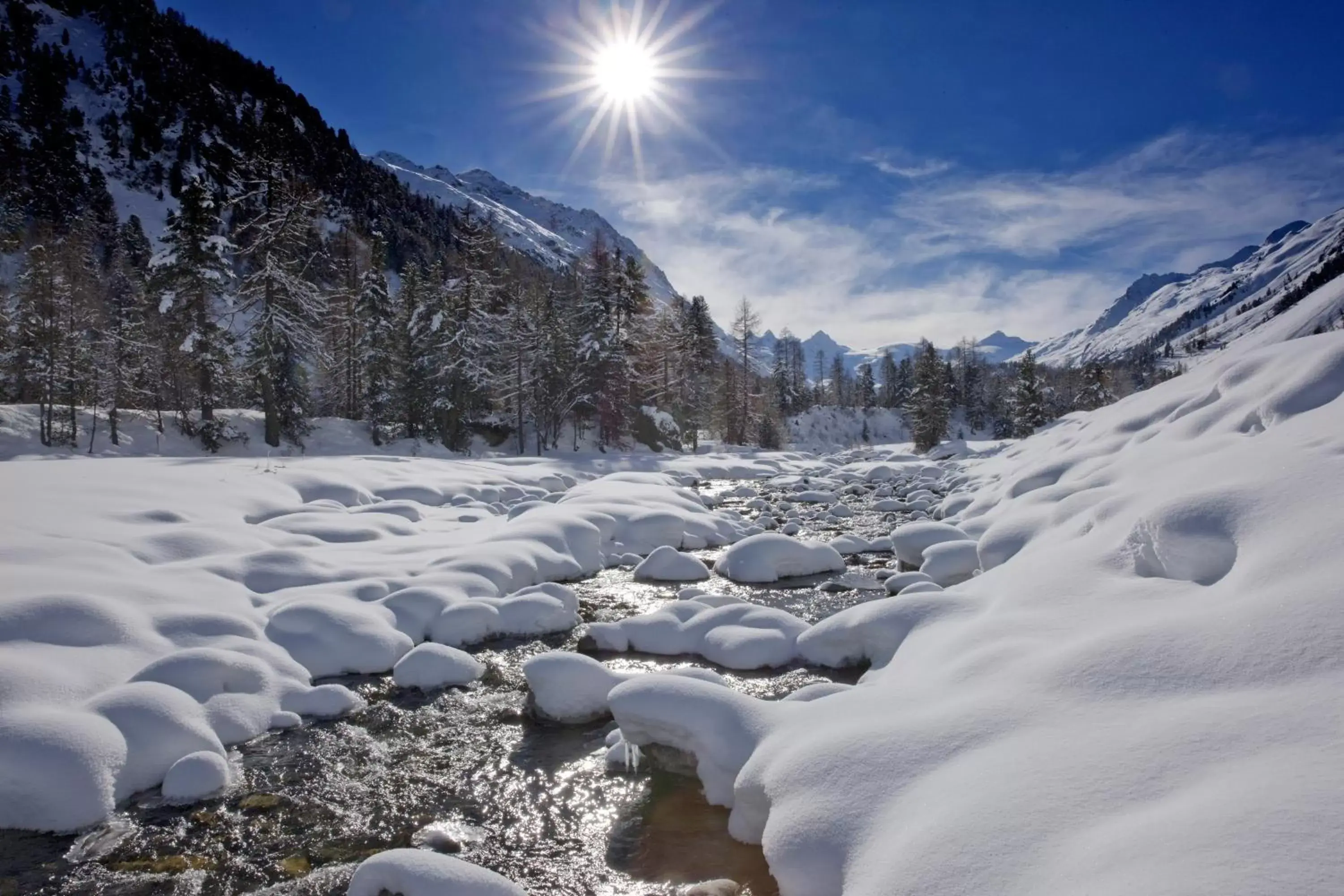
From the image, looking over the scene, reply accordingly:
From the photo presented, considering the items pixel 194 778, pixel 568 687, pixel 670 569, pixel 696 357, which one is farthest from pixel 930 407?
pixel 194 778

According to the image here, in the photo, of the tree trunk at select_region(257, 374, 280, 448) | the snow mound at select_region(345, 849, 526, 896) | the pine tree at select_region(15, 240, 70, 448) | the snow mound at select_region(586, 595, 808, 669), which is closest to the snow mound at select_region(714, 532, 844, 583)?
the snow mound at select_region(586, 595, 808, 669)

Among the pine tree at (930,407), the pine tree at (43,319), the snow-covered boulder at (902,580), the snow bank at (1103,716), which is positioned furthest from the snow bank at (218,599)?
the pine tree at (930,407)

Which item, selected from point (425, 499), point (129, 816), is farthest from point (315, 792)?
point (425, 499)

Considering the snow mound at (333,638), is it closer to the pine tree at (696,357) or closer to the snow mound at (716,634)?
the snow mound at (716,634)

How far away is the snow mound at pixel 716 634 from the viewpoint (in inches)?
323

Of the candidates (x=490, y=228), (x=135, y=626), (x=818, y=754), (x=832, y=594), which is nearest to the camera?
(x=818, y=754)

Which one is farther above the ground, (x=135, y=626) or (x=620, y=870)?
(x=135, y=626)

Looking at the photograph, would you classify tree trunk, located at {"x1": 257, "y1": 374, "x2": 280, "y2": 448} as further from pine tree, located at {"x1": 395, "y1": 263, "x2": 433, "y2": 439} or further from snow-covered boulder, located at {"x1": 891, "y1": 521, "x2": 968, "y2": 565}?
snow-covered boulder, located at {"x1": 891, "y1": 521, "x2": 968, "y2": 565}

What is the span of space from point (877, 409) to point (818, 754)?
315 feet

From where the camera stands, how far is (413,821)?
508 centimetres

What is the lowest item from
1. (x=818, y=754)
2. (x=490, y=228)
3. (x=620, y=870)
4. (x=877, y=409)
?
(x=620, y=870)

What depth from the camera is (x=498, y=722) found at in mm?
6723

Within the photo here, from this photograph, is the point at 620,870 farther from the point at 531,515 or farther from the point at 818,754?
the point at 531,515

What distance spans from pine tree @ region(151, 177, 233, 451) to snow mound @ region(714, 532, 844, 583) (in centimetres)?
2397
